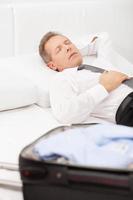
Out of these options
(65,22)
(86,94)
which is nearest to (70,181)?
(86,94)

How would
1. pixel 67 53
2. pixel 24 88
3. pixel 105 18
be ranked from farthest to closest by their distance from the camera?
pixel 105 18 → pixel 67 53 → pixel 24 88

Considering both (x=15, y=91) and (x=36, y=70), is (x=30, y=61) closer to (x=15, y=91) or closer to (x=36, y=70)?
(x=36, y=70)

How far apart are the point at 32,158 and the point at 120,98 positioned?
30.8 inches

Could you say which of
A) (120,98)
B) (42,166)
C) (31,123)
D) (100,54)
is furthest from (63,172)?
(100,54)

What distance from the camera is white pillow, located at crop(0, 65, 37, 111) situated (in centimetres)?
172

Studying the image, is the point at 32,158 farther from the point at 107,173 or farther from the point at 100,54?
the point at 100,54

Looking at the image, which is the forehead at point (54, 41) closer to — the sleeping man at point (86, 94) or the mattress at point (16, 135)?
the sleeping man at point (86, 94)

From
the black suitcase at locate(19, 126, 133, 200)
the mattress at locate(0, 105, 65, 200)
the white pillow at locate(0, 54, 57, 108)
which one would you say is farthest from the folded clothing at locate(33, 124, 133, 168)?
the white pillow at locate(0, 54, 57, 108)

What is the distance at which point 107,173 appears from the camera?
99 cm

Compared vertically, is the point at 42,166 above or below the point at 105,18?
below

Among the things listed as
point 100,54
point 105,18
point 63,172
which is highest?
point 105,18

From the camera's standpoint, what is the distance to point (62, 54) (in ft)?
→ 6.33

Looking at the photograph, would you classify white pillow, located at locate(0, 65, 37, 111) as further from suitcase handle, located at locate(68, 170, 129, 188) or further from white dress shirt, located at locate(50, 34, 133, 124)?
suitcase handle, located at locate(68, 170, 129, 188)

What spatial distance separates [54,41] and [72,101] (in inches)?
19.2
